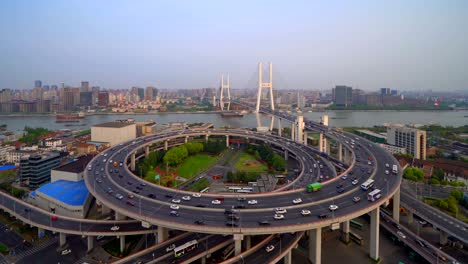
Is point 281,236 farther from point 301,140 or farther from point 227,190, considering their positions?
point 301,140

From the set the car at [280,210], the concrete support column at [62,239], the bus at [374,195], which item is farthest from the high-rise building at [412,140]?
the concrete support column at [62,239]

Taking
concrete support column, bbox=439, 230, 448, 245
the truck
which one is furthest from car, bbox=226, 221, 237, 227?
concrete support column, bbox=439, 230, 448, 245

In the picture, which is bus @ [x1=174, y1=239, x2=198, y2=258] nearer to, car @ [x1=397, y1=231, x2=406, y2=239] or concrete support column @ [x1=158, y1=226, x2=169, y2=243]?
concrete support column @ [x1=158, y1=226, x2=169, y2=243]

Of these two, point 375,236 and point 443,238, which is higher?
point 375,236

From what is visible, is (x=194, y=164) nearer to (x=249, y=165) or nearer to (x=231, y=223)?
(x=249, y=165)

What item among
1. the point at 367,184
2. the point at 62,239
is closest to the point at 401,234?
the point at 367,184

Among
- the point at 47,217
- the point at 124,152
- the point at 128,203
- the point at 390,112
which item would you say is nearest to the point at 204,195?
the point at 128,203
